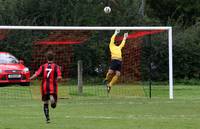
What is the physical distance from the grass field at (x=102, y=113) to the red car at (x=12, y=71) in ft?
7.38

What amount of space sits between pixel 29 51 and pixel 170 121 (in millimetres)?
15764

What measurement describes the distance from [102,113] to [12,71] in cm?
1126

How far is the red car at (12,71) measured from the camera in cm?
2914

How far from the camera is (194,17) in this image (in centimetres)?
5819

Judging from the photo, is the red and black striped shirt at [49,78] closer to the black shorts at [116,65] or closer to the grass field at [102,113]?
the grass field at [102,113]

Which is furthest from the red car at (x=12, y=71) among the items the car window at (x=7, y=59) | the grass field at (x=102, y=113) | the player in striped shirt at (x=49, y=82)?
the player in striped shirt at (x=49, y=82)

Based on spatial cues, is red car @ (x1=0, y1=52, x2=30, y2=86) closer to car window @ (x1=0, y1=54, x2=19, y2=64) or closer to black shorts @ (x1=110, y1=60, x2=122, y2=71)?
car window @ (x1=0, y1=54, x2=19, y2=64)

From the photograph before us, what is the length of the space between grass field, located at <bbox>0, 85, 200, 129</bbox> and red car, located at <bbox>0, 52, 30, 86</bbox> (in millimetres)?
2251

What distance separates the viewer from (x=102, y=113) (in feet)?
62.7

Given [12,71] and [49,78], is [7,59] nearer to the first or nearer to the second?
[12,71]

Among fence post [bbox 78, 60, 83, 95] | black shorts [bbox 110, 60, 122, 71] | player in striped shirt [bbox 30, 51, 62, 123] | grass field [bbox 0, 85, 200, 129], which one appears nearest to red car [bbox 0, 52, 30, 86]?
grass field [bbox 0, 85, 200, 129]

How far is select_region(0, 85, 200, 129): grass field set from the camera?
632 inches

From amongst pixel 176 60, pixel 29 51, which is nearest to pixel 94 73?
pixel 29 51

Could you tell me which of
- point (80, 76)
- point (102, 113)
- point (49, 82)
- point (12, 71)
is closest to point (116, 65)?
point (80, 76)
